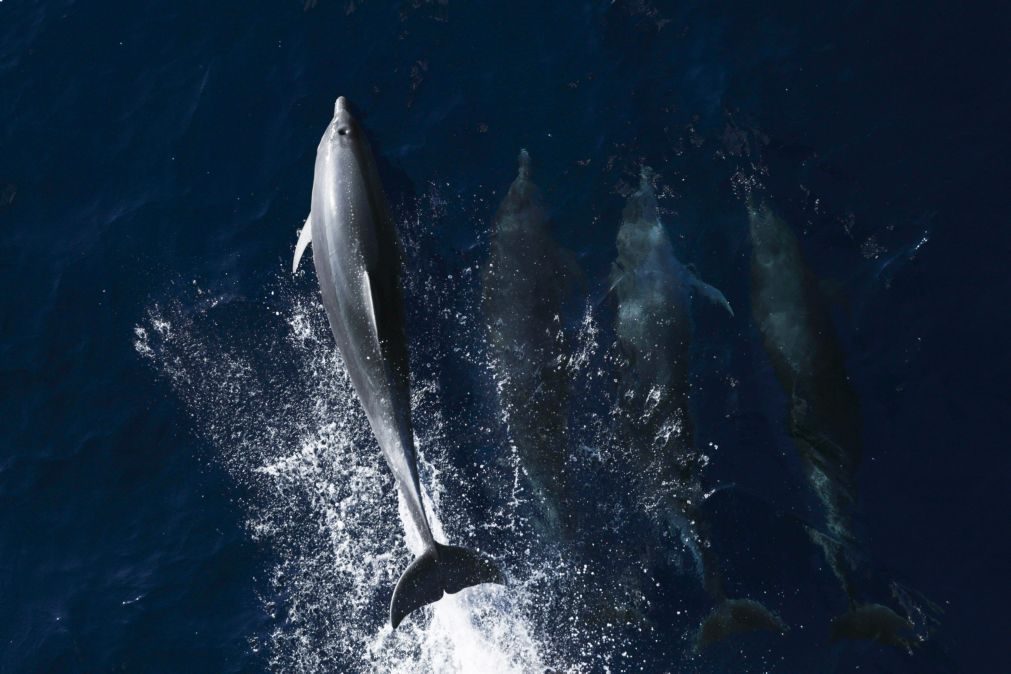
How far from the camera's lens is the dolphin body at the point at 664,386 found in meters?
15.3

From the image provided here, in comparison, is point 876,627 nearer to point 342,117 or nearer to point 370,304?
point 370,304

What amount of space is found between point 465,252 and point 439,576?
6530mm

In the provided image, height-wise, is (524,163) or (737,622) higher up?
(524,163)

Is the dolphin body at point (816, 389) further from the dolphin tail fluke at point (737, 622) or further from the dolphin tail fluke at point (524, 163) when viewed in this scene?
the dolphin tail fluke at point (524, 163)

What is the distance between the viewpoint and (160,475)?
17938 mm

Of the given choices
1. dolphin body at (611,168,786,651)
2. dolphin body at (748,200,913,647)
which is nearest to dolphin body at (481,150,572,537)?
dolphin body at (611,168,786,651)

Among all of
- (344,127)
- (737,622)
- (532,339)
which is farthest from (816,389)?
(344,127)

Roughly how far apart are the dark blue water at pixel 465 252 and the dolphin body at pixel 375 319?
152 cm

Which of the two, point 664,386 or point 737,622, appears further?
point 664,386

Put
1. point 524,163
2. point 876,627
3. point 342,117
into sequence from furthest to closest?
point 524,163, point 342,117, point 876,627

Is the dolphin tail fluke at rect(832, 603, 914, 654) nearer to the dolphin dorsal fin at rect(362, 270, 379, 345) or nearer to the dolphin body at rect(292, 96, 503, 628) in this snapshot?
the dolphin body at rect(292, 96, 503, 628)

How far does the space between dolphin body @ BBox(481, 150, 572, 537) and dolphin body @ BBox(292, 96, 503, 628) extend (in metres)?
1.99

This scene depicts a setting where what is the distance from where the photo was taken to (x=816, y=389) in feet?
52.7

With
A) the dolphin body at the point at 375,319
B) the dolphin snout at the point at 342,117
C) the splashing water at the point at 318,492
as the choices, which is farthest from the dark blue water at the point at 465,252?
the dolphin body at the point at 375,319
